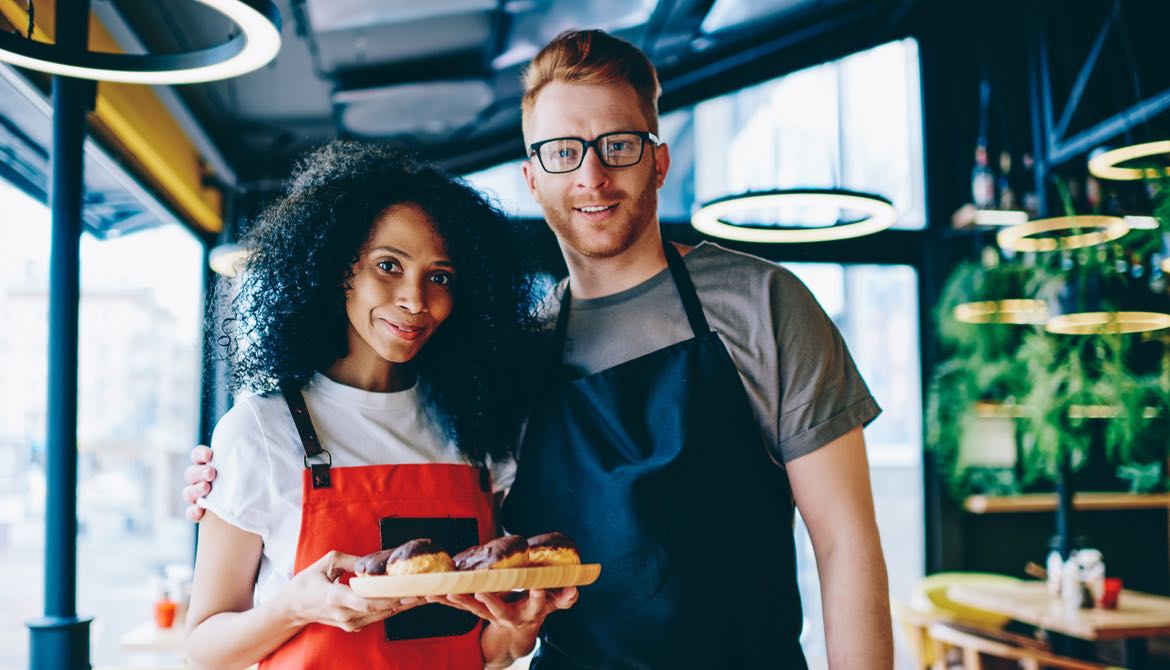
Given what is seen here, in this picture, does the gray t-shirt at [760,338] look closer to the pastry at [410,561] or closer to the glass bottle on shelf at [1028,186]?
the pastry at [410,561]

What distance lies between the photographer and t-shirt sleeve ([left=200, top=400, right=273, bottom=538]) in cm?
146

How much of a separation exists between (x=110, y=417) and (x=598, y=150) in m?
4.01

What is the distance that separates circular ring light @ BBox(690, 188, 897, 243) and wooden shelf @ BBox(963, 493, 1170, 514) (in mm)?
3507

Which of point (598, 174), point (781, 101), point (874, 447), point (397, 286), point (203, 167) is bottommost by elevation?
point (874, 447)

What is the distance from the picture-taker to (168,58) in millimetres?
2053

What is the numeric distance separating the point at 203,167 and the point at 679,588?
5.32m

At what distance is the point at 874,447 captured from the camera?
7.08 meters

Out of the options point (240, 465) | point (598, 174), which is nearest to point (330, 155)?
point (598, 174)

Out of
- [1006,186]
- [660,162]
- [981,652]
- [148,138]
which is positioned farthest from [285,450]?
[1006,186]

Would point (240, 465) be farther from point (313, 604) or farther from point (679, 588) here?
point (679, 588)

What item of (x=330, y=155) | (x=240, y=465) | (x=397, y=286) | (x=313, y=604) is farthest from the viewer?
(x=330, y=155)

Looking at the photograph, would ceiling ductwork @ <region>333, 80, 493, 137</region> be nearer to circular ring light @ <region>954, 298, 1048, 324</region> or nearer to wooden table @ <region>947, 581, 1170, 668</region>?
circular ring light @ <region>954, 298, 1048, 324</region>

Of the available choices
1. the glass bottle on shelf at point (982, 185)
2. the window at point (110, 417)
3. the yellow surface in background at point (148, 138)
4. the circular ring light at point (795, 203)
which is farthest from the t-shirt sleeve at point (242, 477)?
the glass bottle on shelf at point (982, 185)

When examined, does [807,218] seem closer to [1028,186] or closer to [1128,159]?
[1028,186]
